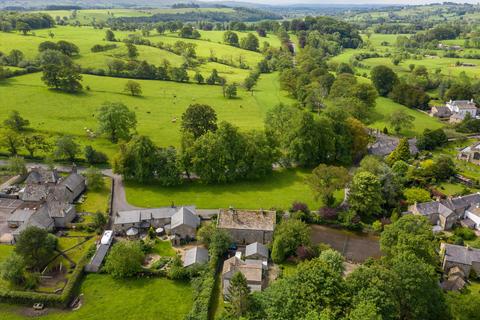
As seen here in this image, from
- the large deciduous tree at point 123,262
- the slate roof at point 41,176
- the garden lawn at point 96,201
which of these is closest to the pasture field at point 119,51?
the slate roof at point 41,176

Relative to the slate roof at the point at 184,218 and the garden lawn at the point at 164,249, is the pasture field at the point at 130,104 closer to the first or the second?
the slate roof at the point at 184,218

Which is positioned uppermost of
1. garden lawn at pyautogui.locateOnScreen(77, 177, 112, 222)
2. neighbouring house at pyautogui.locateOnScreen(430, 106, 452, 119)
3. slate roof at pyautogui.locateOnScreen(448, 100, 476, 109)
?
slate roof at pyautogui.locateOnScreen(448, 100, 476, 109)

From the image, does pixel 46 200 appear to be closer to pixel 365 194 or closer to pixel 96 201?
pixel 96 201

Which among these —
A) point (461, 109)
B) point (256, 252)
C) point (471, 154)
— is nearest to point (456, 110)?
point (461, 109)

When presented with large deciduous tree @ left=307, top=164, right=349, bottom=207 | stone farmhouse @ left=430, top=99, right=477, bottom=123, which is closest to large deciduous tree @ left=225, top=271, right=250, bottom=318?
large deciduous tree @ left=307, top=164, right=349, bottom=207

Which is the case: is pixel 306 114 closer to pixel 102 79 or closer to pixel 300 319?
pixel 300 319

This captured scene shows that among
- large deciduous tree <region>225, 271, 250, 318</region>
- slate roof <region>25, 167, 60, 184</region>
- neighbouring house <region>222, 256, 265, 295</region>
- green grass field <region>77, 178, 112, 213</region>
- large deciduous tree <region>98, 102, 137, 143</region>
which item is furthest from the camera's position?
large deciduous tree <region>98, 102, 137, 143</region>

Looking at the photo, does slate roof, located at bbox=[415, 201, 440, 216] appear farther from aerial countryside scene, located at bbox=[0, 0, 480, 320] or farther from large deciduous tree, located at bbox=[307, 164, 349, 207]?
large deciduous tree, located at bbox=[307, 164, 349, 207]
